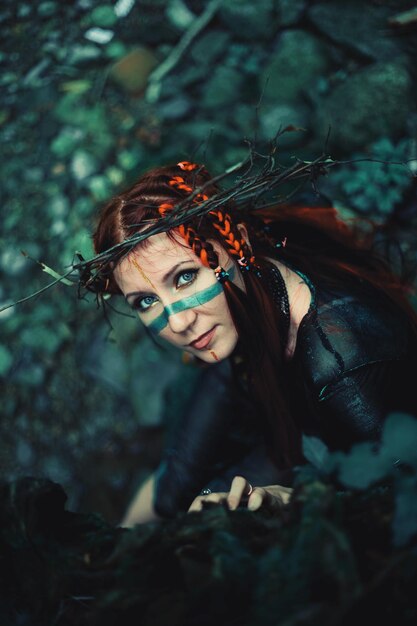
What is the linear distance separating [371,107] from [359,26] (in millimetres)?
666

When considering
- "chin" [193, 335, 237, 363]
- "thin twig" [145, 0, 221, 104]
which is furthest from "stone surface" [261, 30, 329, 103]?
"chin" [193, 335, 237, 363]

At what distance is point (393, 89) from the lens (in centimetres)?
259

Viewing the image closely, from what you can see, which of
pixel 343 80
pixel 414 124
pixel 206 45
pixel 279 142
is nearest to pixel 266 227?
pixel 279 142

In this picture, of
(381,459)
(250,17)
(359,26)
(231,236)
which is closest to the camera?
(381,459)

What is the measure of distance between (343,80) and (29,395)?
273 centimetres

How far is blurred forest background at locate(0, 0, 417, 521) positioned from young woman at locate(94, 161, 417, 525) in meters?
0.80

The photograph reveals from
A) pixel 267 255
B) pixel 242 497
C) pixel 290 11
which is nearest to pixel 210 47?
→ pixel 290 11

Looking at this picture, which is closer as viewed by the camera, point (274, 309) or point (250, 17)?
point (274, 309)

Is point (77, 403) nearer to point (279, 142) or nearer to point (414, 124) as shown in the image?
point (279, 142)

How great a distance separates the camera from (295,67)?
297cm

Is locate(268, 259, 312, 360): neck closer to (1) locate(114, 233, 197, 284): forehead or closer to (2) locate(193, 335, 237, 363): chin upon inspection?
(2) locate(193, 335, 237, 363): chin

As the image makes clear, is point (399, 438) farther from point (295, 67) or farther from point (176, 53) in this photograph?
point (176, 53)

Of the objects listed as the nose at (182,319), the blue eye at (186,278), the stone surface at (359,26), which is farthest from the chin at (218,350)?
the stone surface at (359,26)

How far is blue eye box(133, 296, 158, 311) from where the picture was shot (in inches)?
63.3
